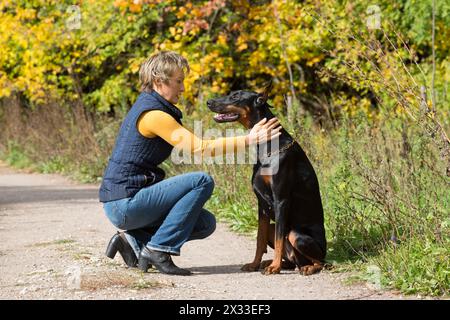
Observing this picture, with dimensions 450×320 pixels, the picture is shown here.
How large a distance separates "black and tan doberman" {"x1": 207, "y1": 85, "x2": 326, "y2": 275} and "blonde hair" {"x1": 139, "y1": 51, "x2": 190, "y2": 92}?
14.3 inches

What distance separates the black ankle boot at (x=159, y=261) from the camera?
5.95 m

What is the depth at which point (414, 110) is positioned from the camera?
228 inches

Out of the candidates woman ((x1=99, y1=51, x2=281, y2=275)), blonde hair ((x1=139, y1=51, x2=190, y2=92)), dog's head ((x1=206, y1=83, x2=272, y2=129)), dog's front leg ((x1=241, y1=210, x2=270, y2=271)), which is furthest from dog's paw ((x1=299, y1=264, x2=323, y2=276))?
blonde hair ((x1=139, y1=51, x2=190, y2=92))

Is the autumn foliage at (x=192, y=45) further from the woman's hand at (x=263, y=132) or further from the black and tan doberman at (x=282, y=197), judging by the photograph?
the woman's hand at (x=263, y=132)

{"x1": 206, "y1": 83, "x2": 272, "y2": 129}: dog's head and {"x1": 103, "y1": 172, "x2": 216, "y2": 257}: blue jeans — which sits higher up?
{"x1": 206, "y1": 83, "x2": 272, "y2": 129}: dog's head

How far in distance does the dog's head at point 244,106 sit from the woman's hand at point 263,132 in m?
0.23

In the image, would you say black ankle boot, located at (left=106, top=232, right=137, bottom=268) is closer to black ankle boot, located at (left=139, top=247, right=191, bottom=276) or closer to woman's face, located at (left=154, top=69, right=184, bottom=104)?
black ankle boot, located at (left=139, top=247, right=191, bottom=276)

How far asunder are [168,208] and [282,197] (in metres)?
0.83

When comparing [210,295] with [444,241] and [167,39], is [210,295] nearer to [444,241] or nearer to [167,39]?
[444,241]

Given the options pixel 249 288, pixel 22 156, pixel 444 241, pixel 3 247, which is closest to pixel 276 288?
pixel 249 288

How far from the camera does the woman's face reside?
19.7 ft

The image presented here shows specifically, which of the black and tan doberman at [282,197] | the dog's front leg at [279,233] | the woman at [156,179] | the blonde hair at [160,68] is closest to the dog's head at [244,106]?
the black and tan doberman at [282,197]

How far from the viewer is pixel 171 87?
19.8ft

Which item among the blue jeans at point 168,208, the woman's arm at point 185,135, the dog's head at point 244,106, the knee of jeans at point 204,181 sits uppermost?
the dog's head at point 244,106
